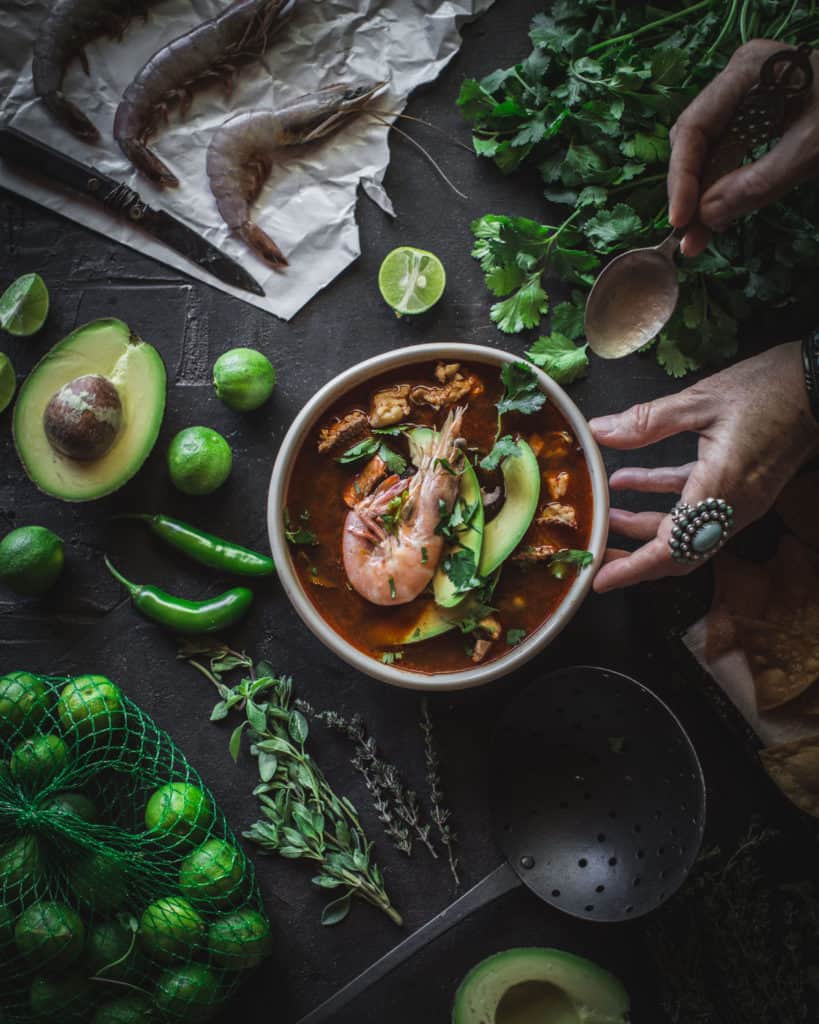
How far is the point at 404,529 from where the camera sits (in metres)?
2.19

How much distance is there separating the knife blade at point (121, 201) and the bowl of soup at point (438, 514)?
599mm

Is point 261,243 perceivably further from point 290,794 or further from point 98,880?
point 98,880

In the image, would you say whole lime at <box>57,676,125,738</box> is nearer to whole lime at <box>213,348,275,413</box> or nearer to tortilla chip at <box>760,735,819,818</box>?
whole lime at <box>213,348,275,413</box>

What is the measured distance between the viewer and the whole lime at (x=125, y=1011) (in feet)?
7.06

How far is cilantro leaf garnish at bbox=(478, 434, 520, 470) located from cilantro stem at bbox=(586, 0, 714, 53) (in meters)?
1.12

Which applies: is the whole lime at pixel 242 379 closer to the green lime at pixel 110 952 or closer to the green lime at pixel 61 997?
the green lime at pixel 110 952

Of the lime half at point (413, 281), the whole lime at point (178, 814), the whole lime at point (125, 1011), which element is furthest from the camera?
the lime half at point (413, 281)

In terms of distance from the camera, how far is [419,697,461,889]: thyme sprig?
2402 mm

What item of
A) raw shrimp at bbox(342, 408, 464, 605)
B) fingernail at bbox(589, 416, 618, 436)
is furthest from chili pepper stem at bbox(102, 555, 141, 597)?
fingernail at bbox(589, 416, 618, 436)

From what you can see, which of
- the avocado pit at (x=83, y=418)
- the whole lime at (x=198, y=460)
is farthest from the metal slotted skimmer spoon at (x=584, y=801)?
the avocado pit at (x=83, y=418)

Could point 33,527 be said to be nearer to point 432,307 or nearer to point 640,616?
point 432,307

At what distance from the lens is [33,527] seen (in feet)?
7.95

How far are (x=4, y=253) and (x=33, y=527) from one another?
86cm

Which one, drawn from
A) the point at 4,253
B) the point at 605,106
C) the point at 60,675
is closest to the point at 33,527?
the point at 60,675
